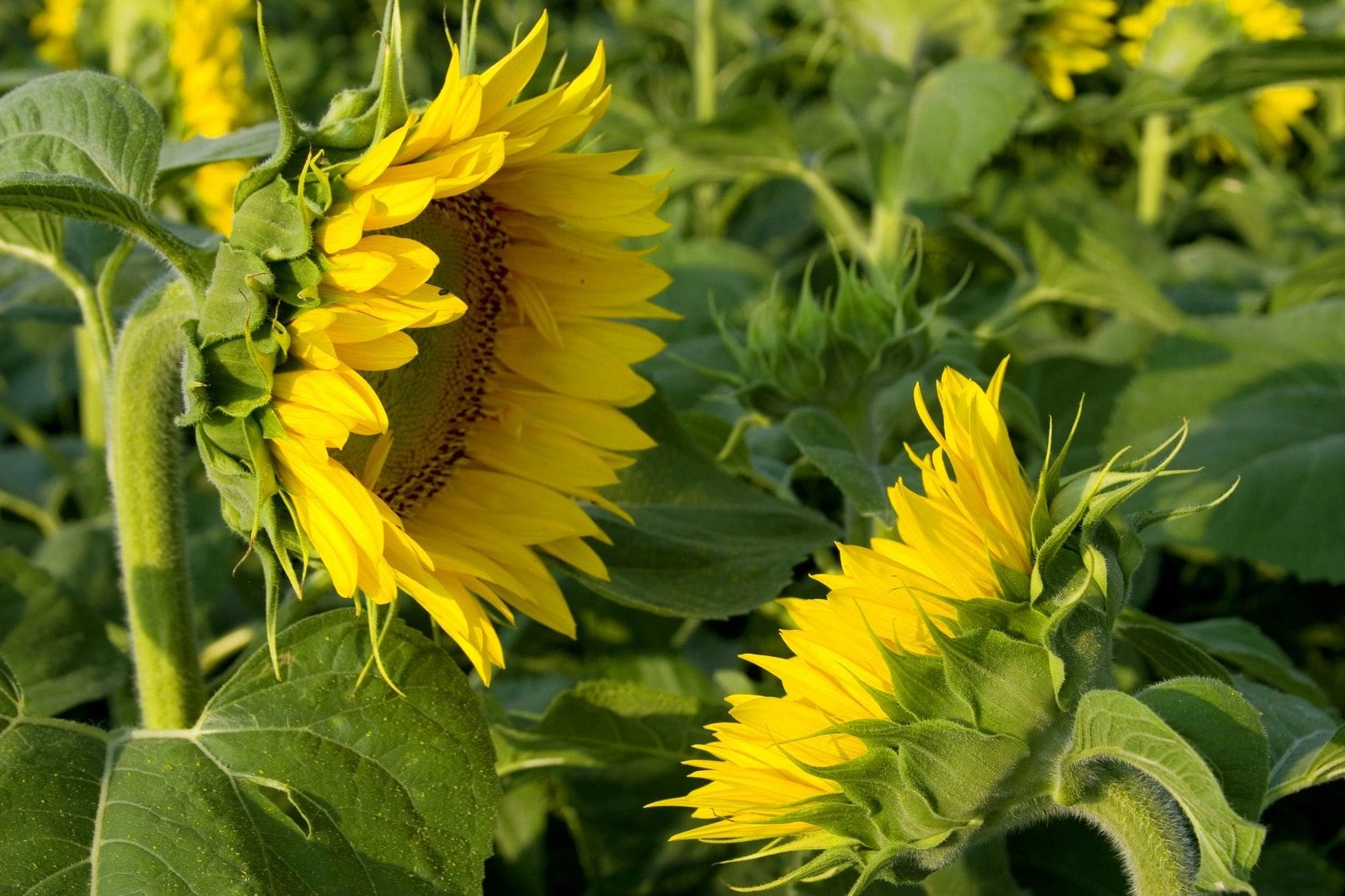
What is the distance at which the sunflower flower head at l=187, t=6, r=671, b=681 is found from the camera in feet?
2.48

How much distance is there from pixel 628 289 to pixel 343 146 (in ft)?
0.81

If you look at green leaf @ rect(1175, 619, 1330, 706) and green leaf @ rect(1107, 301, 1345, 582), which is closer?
green leaf @ rect(1175, 619, 1330, 706)

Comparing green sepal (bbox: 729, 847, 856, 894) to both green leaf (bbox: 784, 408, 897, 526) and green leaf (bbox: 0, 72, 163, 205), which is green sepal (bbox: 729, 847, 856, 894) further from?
green leaf (bbox: 0, 72, 163, 205)

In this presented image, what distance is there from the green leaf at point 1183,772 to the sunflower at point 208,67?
1.39m

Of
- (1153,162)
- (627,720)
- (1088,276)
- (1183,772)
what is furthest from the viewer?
(1153,162)

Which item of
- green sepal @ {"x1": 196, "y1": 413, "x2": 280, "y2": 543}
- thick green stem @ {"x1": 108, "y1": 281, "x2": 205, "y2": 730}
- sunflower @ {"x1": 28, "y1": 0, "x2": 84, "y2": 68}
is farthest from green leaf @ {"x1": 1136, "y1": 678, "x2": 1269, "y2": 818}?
sunflower @ {"x1": 28, "y1": 0, "x2": 84, "y2": 68}

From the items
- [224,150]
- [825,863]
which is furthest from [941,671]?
[224,150]

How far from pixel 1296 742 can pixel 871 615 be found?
27cm

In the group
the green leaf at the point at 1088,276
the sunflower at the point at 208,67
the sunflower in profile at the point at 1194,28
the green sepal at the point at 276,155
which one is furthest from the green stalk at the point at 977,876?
the sunflower at the point at 208,67

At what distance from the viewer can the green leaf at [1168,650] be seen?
845mm

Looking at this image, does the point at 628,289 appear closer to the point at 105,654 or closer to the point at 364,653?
the point at 364,653

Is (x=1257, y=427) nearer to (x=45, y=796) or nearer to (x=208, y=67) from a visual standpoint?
(x=45, y=796)

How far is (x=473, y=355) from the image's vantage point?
3.20 ft

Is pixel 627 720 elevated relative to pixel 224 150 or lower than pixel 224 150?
lower
